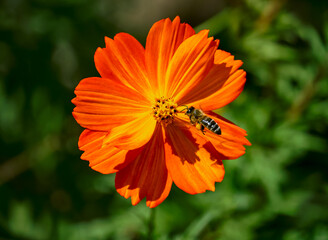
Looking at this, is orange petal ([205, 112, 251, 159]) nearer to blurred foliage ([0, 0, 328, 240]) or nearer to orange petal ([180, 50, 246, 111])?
orange petal ([180, 50, 246, 111])

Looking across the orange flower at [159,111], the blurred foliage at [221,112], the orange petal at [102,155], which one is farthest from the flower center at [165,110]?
the blurred foliage at [221,112]

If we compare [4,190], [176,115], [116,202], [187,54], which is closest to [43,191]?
[4,190]

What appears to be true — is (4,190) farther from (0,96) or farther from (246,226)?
(246,226)

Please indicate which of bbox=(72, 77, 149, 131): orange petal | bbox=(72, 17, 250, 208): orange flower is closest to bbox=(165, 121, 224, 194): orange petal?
bbox=(72, 17, 250, 208): orange flower

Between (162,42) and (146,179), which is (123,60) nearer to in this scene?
(162,42)

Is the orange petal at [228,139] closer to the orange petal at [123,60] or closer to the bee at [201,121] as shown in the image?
the bee at [201,121]

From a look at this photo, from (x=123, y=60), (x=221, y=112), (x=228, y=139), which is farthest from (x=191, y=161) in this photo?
(x=221, y=112)
